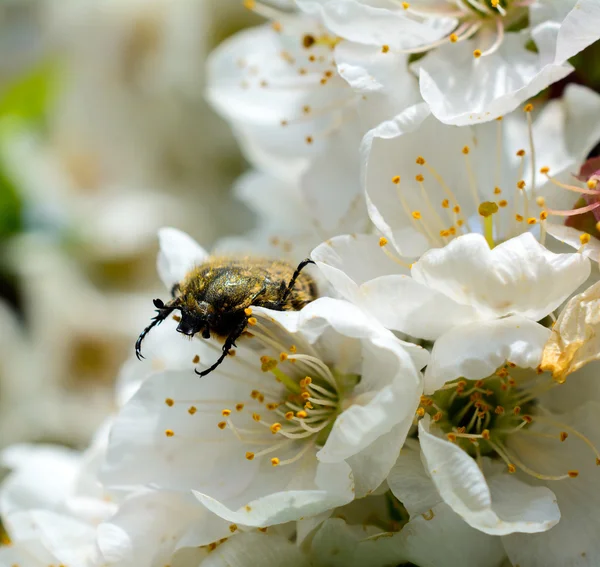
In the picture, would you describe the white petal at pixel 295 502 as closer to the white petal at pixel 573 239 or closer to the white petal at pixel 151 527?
the white petal at pixel 151 527

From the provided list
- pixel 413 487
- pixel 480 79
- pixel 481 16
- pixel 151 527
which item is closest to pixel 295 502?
pixel 413 487

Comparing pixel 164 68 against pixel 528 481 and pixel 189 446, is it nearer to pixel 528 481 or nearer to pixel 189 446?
pixel 189 446

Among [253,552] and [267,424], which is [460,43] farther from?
[253,552]

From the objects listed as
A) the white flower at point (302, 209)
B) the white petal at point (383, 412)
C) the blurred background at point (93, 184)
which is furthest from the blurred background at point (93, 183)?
the white petal at point (383, 412)

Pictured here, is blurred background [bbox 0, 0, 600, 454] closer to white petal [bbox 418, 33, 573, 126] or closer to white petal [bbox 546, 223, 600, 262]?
white petal [bbox 418, 33, 573, 126]

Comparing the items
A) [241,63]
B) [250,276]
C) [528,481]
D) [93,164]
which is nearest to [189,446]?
[250,276]
